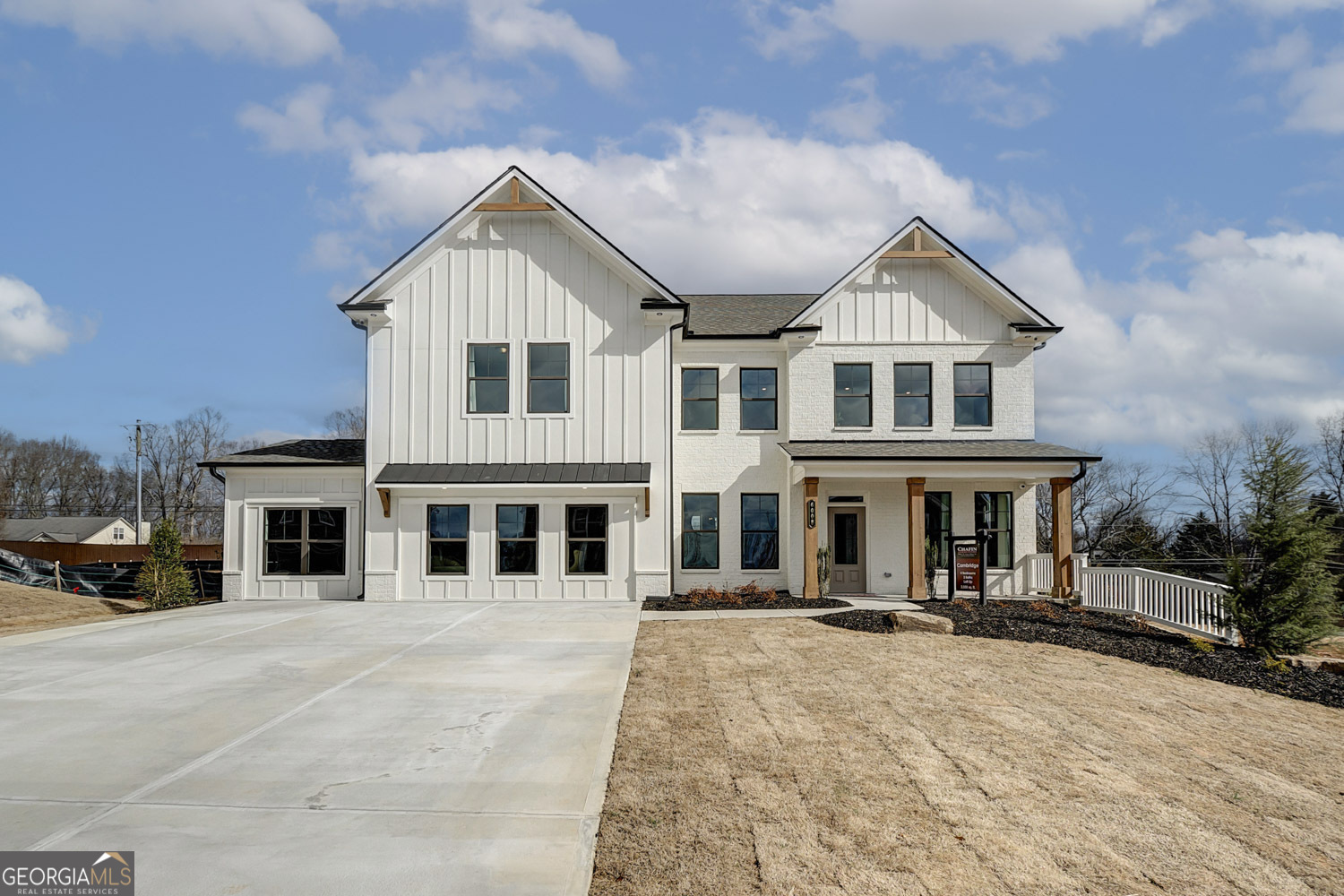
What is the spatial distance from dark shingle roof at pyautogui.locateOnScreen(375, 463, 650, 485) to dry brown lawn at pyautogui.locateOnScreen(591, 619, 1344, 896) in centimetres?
819

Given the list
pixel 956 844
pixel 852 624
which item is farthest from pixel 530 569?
pixel 956 844

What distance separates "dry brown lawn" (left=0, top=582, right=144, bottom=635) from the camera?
19.1 metres

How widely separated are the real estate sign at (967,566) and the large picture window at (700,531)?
570cm

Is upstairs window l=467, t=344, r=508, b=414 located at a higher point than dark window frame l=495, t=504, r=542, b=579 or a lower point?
higher

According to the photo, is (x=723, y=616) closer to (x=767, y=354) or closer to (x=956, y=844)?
(x=767, y=354)

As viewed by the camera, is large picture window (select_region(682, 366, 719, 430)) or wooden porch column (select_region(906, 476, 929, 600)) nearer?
wooden porch column (select_region(906, 476, 929, 600))

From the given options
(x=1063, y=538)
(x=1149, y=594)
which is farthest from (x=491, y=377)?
(x=1149, y=594)

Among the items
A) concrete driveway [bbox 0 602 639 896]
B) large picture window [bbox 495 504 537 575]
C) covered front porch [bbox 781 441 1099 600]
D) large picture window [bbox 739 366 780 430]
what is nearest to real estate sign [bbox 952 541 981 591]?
covered front porch [bbox 781 441 1099 600]

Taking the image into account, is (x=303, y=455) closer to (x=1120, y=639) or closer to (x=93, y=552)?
(x=1120, y=639)

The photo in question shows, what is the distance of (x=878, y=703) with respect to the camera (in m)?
9.29

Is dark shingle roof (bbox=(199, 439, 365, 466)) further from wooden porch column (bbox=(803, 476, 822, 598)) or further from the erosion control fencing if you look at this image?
wooden porch column (bbox=(803, 476, 822, 598))

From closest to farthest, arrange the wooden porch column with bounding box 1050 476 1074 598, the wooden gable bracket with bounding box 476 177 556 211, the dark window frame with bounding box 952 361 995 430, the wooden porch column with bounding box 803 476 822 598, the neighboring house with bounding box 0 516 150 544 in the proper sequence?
the wooden gable bracket with bounding box 476 177 556 211
the wooden porch column with bounding box 803 476 822 598
the wooden porch column with bounding box 1050 476 1074 598
the dark window frame with bounding box 952 361 995 430
the neighboring house with bounding box 0 516 150 544

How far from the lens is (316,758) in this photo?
24.0 ft

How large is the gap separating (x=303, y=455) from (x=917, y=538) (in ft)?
48.4
